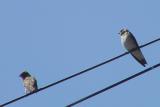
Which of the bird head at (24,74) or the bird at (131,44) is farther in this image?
the bird head at (24,74)

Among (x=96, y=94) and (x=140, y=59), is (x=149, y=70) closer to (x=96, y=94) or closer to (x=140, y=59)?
(x=96, y=94)

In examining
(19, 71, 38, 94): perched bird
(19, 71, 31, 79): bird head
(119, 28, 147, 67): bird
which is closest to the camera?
(119, 28, 147, 67): bird

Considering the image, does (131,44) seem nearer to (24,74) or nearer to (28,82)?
(28,82)

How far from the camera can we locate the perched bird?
48.8 feet

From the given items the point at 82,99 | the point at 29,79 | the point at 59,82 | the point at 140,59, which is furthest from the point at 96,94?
the point at 29,79

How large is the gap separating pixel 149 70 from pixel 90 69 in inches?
44.7

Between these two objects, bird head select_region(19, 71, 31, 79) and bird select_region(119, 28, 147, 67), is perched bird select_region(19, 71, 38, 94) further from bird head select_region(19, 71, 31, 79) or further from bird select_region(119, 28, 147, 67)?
bird select_region(119, 28, 147, 67)

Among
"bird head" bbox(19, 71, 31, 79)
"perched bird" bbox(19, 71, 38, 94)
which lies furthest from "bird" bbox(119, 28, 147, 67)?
"bird head" bbox(19, 71, 31, 79)

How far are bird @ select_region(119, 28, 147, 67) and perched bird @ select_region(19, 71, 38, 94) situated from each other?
2.02 metres

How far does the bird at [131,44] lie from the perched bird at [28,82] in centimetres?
202

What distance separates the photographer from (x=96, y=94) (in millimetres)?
7797

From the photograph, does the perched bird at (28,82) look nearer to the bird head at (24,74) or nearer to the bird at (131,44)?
the bird head at (24,74)

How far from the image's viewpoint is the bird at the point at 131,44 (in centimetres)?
1431

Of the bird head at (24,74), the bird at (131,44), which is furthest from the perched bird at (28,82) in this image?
the bird at (131,44)
